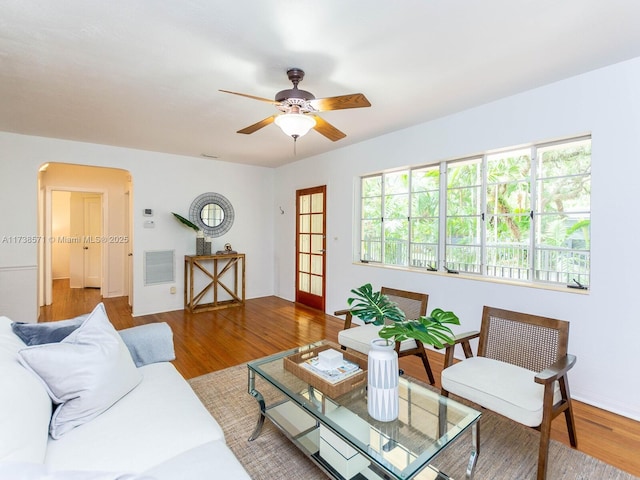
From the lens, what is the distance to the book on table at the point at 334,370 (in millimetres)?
1802

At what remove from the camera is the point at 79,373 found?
1363 millimetres

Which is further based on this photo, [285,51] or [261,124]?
[261,124]

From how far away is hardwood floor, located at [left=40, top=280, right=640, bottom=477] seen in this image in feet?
6.39

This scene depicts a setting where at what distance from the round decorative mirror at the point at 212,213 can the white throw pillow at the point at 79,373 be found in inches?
151

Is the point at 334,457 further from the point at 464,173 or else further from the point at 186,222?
the point at 186,222

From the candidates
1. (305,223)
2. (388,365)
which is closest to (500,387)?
(388,365)

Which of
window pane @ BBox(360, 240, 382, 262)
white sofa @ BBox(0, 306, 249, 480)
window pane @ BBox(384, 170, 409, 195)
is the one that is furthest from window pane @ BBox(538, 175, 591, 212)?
white sofa @ BBox(0, 306, 249, 480)

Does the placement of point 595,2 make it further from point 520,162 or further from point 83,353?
point 83,353

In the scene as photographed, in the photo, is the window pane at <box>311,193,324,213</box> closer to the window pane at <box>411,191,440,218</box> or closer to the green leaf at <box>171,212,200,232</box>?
the window pane at <box>411,191,440,218</box>

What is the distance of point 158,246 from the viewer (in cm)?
488

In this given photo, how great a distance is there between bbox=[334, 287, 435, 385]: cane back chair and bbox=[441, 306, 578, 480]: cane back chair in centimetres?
42

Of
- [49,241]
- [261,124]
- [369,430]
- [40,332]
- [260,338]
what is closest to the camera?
[369,430]

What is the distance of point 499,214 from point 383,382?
2227 millimetres

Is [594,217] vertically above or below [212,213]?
below
